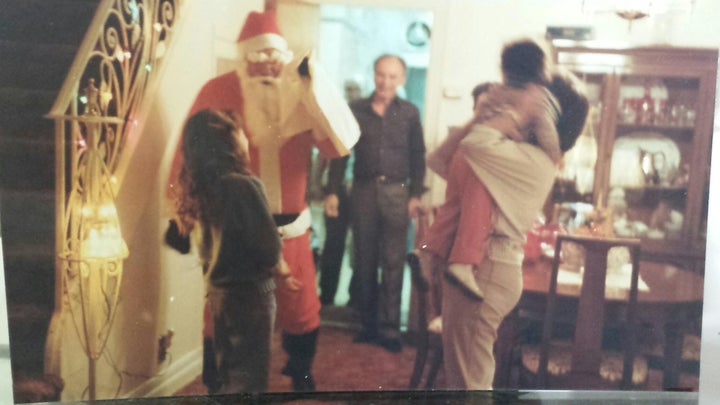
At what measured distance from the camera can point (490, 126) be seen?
1.53 metres

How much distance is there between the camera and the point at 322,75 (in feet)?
4.87

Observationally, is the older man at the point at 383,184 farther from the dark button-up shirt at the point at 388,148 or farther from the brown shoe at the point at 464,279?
the brown shoe at the point at 464,279

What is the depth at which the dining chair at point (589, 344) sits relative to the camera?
1.60m

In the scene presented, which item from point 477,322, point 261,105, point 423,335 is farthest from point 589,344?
point 261,105

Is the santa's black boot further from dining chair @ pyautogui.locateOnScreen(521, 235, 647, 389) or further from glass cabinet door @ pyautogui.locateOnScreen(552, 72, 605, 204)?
glass cabinet door @ pyautogui.locateOnScreen(552, 72, 605, 204)

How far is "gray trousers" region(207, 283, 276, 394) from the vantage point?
1571 millimetres

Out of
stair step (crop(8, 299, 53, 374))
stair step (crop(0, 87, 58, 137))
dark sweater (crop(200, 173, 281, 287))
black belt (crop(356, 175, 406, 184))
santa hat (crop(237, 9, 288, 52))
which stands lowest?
stair step (crop(8, 299, 53, 374))

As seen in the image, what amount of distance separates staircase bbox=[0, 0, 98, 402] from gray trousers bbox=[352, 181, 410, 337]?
2.76 feet

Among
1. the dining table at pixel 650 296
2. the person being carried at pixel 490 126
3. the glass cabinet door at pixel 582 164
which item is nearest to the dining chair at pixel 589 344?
the dining table at pixel 650 296

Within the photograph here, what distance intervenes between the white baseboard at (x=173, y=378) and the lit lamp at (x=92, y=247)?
0.17m

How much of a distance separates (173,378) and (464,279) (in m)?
0.89

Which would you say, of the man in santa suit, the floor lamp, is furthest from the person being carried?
the floor lamp

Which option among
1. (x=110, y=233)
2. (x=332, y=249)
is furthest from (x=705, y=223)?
(x=110, y=233)

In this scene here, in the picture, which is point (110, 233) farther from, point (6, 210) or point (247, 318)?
point (247, 318)
